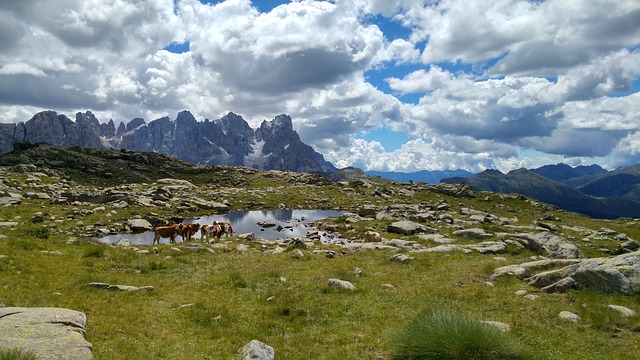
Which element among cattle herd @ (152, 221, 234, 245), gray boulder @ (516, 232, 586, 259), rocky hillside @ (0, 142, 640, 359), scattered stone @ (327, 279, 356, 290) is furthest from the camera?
cattle herd @ (152, 221, 234, 245)

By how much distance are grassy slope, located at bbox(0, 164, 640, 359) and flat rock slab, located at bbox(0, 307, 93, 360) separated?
1.10 metres

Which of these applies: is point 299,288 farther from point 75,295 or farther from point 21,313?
point 21,313

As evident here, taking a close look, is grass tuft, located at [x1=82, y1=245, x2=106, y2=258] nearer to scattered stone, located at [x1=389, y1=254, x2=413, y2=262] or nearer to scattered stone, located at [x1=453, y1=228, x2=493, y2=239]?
scattered stone, located at [x1=389, y1=254, x2=413, y2=262]

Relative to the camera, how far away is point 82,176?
116m

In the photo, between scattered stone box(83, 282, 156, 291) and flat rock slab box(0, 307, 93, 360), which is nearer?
flat rock slab box(0, 307, 93, 360)

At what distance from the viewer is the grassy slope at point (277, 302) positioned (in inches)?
485

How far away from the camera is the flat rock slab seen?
881cm

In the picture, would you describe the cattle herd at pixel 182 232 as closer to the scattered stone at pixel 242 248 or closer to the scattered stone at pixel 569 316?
the scattered stone at pixel 242 248

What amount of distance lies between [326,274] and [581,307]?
13.3 meters

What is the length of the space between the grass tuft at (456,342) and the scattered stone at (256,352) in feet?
13.1

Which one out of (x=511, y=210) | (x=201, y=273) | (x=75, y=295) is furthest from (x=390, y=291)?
(x=511, y=210)

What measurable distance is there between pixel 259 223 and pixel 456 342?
200ft

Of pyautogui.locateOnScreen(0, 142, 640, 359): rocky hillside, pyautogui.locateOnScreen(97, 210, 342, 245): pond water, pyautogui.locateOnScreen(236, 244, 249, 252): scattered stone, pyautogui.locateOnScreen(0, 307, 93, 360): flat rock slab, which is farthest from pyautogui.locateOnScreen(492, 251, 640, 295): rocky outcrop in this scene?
pyautogui.locateOnScreen(97, 210, 342, 245): pond water

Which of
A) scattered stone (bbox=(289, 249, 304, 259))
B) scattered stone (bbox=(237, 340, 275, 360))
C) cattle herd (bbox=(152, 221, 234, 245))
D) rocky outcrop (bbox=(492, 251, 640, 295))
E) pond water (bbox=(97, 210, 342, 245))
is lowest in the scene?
pond water (bbox=(97, 210, 342, 245))
